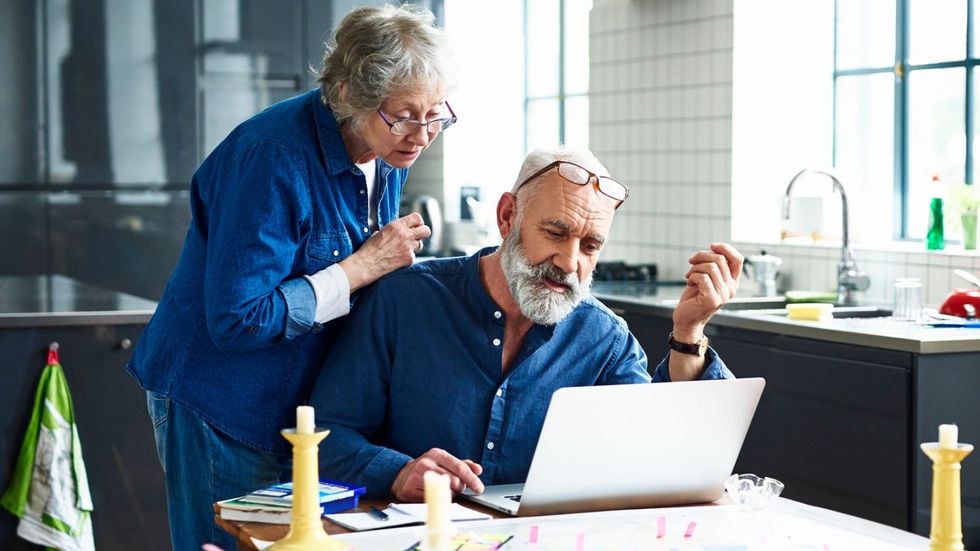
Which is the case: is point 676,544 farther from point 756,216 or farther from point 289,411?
point 756,216

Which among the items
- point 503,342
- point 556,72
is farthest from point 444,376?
point 556,72

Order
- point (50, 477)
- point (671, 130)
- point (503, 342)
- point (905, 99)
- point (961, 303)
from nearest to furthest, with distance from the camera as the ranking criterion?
point (503, 342), point (50, 477), point (961, 303), point (905, 99), point (671, 130)

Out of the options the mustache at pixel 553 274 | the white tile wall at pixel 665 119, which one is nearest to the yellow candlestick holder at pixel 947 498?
the mustache at pixel 553 274

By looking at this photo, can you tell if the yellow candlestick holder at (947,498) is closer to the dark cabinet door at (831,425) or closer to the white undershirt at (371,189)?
the white undershirt at (371,189)

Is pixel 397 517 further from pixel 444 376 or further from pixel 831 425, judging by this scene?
pixel 831 425

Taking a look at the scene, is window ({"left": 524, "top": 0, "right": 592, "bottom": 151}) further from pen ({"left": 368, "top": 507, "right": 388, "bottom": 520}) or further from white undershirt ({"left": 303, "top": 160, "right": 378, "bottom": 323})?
pen ({"left": 368, "top": 507, "right": 388, "bottom": 520})

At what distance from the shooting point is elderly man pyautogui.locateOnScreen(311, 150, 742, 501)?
2.13m

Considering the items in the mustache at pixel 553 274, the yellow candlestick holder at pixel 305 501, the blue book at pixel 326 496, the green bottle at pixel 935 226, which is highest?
the green bottle at pixel 935 226

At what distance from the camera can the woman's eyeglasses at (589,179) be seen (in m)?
2.14

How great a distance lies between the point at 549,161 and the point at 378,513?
689 mm

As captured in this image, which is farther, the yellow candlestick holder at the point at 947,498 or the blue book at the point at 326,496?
the blue book at the point at 326,496

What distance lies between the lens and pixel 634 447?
1.79m

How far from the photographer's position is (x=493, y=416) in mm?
2148

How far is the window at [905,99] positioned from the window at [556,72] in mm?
2178
